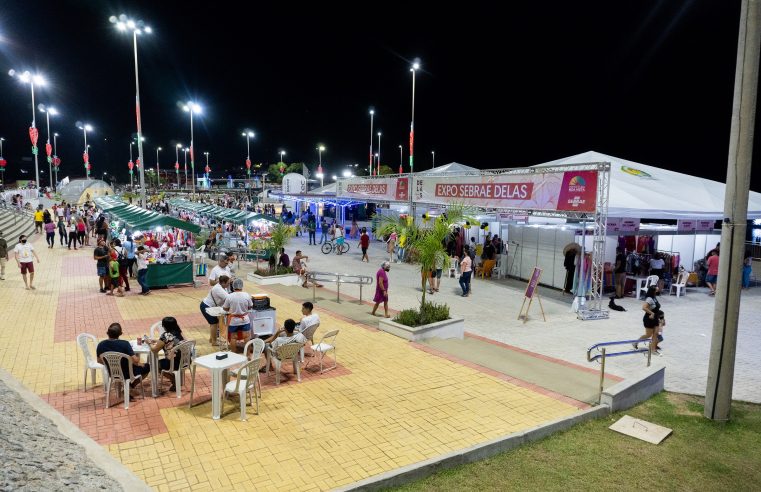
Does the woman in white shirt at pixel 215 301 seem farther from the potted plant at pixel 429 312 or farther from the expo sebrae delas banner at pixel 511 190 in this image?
the expo sebrae delas banner at pixel 511 190

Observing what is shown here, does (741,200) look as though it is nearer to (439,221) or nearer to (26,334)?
(439,221)

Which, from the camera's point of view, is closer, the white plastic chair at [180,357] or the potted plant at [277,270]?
the white plastic chair at [180,357]

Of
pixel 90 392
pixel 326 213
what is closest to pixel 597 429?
pixel 90 392

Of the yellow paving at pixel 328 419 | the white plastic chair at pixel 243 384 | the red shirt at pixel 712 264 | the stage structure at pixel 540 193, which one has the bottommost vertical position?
the yellow paving at pixel 328 419

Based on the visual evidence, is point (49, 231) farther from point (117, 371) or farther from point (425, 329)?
point (425, 329)

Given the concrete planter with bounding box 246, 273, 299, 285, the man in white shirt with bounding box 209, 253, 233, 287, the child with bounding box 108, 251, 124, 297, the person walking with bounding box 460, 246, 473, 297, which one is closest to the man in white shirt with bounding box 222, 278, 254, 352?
the man in white shirt with bounding box 209, 253, 233, 287

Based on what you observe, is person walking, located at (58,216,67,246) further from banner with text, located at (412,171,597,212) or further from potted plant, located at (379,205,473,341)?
potted plant, located at (379,205,473,341)

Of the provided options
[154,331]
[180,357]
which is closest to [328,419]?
[180,357]

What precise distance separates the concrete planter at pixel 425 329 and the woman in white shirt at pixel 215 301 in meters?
3.78

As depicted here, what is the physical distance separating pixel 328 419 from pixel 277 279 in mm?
11211

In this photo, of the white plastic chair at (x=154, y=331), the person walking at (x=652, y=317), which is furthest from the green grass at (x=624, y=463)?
the white plastic chair at (x=154, y=331)

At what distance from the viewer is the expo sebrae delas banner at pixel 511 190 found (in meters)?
14.9

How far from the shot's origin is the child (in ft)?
48.1

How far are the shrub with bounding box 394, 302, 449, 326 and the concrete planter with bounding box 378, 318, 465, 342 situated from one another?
16cm
